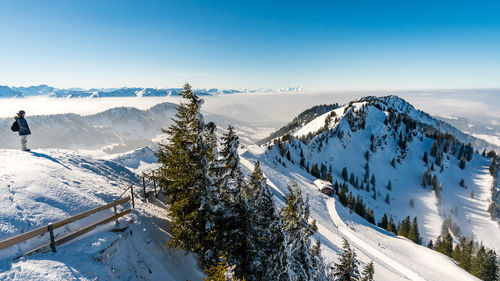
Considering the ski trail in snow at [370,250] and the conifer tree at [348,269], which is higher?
the conifer tree at [348,269]

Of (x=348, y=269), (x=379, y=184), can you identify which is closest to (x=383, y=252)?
(x=348, y=269)

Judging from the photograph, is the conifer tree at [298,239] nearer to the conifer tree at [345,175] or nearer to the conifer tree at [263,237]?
the conifer tree at [263,237]

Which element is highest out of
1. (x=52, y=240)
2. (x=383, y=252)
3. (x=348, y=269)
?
(x=52, y=240)

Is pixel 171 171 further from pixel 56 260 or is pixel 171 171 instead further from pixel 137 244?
pixel 56 260

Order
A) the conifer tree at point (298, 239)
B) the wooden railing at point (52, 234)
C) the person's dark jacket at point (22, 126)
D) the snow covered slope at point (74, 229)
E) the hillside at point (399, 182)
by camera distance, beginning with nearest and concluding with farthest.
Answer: the wooden railing at point (52, 234)
the snow covered slope at point (74, 229)
the conifer tree at point (298, 239)
the person's dark jacket at point (22, 126)
the hillside at point (399, 182)

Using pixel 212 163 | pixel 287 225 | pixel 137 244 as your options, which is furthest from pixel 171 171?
pixel 287 225

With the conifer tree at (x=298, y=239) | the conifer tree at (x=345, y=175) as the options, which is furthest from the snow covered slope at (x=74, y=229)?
the conifer tree at (x=345, y=175)

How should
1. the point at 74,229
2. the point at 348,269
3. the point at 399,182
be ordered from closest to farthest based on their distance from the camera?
the point at 74,229 < the point at 348,269 < the point at 399,182

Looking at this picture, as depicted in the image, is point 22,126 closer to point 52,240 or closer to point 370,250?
point 52,240
